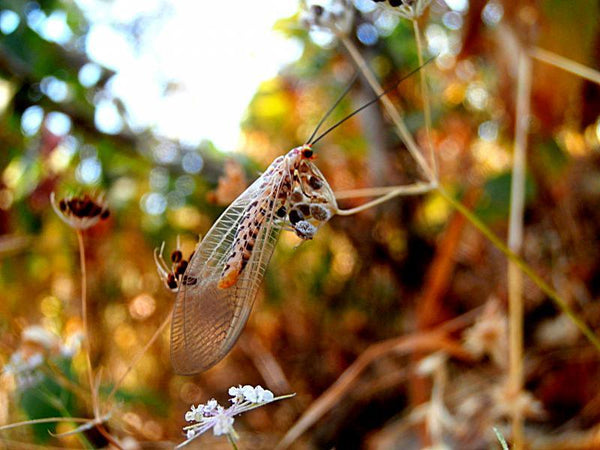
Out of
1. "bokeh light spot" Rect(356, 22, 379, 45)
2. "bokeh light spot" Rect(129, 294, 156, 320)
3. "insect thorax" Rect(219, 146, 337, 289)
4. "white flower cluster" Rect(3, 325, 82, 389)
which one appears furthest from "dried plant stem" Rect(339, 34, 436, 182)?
"bokeh light spot" Rect(129, 294, 156, 320)

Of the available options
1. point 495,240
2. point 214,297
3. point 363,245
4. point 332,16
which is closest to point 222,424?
point 214,297

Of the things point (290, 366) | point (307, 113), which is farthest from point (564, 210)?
point (307, 113)

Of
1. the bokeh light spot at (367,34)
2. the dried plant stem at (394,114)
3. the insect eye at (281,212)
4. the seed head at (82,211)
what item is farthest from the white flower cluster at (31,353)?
the bokeh light spot at (367,34)

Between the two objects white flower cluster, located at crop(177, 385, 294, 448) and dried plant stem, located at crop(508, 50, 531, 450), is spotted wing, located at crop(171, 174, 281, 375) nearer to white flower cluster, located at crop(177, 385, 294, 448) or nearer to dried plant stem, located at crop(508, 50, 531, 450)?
white flower cluster, located at crop(177, 385, 294, 448)

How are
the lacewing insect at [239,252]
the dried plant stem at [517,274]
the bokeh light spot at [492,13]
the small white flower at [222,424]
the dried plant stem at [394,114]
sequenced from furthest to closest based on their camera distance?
the bokeh light spot at [492,13] < the dried plant stem at [517,274] < the dried plant stem at [394,114] < the lacewing insect at [239,252] < the small white flower at [222,424]

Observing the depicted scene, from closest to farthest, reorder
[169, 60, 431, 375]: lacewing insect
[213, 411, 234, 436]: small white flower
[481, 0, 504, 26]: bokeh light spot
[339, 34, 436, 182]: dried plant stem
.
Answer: [213, 411, 234, 436]: small white flower → [169, 60, 431, 375]: lacewing insect → [339, 34, 436, 182]: dried plant stem → [481, 0, 504, 26]: bokeh light spot

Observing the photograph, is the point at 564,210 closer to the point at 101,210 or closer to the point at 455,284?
the point at 455,284

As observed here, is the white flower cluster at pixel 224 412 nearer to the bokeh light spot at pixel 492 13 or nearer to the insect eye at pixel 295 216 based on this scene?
A: the insect eye at pixel 295 216

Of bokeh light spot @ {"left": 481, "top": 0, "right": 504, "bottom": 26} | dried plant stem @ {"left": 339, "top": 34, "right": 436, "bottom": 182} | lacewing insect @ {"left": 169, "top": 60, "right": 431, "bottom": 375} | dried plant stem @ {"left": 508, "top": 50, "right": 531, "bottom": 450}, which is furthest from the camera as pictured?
bokeh light spot @ {"left": 481, "top": 0, "right": 504, "bottom": 26}

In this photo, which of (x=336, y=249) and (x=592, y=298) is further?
(x=336, y=249)
